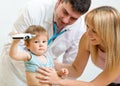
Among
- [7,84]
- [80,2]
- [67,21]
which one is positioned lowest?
[7,84]

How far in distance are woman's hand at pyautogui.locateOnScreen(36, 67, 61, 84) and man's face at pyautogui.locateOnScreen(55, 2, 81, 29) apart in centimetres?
32

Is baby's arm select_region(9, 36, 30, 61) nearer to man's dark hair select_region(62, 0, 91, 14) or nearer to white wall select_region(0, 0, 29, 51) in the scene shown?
man's dark hair select_region(62, 0, 91, 14)

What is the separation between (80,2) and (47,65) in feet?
1.23

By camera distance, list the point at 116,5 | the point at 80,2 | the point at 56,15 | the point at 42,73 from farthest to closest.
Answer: the point at 116,5, the point at 56,15, the point at 80,2, the point at 42,73

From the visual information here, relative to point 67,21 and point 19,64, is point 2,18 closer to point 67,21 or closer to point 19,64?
point 19,64

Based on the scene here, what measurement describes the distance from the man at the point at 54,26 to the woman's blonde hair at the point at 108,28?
139 mm

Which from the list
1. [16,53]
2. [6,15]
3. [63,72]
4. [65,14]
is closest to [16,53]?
[16,53]

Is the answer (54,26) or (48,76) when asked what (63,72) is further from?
(54,26)

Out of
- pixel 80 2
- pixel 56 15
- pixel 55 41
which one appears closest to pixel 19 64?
pixel 55 41

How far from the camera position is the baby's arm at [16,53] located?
1162 mm

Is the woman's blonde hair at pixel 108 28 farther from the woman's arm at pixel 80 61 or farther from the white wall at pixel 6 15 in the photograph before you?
the white wall at pixel 6 15

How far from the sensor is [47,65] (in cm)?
131

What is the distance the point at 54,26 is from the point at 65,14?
142mm

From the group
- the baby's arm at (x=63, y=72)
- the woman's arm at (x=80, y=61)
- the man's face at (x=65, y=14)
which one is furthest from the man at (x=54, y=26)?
the baby's arm at (x=63, y=72)
